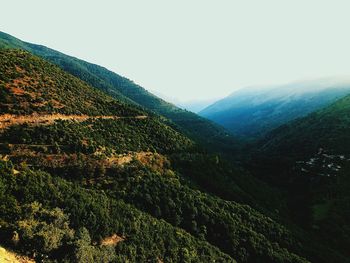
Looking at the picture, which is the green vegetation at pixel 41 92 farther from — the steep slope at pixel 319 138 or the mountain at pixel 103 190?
the steep slope at pixel 319 138

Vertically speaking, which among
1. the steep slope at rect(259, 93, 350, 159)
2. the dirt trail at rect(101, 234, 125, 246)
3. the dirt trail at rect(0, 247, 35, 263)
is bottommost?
the dirt trail at rect(101, 234, 125, 246)

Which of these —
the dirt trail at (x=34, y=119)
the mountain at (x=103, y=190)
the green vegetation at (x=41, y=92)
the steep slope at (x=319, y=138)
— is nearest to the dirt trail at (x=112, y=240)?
the mountain at (x=103, y=190)

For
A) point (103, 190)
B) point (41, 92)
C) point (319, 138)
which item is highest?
point (319, 138)

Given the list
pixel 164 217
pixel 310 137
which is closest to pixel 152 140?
pixel 164 217

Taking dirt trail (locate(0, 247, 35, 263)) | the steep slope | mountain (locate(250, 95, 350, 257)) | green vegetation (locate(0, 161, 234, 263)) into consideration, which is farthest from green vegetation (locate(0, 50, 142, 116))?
the steep slope

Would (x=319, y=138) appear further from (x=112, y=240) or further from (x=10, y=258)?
(x=10, y=258)

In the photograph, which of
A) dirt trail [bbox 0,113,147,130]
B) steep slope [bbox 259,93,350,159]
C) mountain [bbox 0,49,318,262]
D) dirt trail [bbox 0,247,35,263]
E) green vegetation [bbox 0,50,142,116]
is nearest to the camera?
dirt trail [bbox 0,247,35,263]

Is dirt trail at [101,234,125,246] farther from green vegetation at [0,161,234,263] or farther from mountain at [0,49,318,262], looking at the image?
green vegetation at [0,161,234,263]

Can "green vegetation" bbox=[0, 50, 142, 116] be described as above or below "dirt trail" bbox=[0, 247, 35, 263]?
above

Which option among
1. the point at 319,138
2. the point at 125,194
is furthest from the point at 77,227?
the point at 319,138

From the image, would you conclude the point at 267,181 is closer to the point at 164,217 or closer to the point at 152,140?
the point at 152,140
